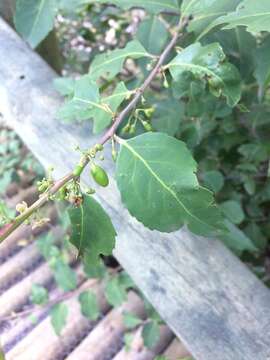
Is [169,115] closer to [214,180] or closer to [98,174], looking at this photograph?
[214,180]

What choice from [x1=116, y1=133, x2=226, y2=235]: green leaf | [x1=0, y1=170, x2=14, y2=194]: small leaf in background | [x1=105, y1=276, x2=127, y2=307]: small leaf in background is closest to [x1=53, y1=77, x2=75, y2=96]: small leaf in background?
[x1=116, y1=133, x2=226, y2=235]: green leaf

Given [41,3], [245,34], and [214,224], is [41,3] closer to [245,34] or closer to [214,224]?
[245,34]

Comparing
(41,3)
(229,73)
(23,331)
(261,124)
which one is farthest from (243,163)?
(23,331)

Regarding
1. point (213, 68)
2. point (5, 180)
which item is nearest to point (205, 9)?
point (213, 68)

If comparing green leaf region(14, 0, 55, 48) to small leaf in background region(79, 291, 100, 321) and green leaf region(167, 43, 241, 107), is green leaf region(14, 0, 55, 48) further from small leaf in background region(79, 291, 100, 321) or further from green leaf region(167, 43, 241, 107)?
small leaf in background region(79, 291, 100, 321)

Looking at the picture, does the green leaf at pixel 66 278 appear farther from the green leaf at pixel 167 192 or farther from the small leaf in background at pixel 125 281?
the green leaf at pixel 167 192

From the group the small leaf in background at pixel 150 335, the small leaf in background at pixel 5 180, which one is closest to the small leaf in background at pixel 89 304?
the small leaf in background at pixel 150 335
